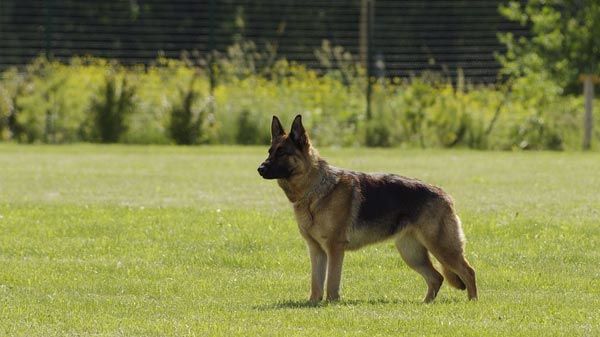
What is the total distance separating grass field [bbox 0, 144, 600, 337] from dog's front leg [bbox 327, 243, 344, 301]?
128 millimetres

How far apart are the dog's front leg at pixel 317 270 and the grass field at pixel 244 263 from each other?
124 mm

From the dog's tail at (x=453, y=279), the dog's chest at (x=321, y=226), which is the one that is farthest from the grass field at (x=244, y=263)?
the dog's chest at (x=321, y=226)

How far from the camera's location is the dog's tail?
10.2 m

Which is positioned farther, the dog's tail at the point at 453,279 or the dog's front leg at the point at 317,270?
A: the dog's tail at the point at 453,279

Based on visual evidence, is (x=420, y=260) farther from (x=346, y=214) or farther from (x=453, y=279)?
(x=346, y=214)

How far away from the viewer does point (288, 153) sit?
33.1 feet

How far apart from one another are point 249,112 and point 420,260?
19031 mm

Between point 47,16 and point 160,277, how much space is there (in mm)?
20695

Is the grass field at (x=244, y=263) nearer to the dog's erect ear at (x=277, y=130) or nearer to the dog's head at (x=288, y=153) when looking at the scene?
the dog's head at (x=288, y=153)

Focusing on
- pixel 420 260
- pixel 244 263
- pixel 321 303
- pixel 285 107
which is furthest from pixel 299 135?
pixel 285 107

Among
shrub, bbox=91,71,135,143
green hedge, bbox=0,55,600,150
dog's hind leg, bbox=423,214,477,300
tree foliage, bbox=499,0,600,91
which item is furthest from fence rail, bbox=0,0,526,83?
dog's hind leg, bbox=423,214,477,300

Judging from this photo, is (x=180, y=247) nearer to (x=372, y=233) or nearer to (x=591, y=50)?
(x=372, y=233)

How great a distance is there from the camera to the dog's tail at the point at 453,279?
10.2 meters

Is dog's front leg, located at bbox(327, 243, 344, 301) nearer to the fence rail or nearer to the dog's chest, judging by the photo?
the dog's chest
